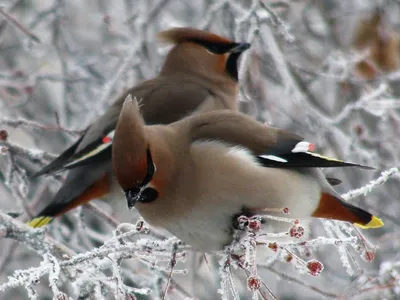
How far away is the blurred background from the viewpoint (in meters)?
3.38

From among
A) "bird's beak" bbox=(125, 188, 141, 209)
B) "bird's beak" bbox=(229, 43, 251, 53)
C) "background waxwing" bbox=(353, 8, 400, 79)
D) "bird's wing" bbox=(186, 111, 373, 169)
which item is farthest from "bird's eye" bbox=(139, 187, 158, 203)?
"background waxwing" bbox=(353, 8, 400, 79)

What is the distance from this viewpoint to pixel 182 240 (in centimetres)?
297

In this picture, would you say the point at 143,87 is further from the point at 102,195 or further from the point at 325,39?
the point at 325,39

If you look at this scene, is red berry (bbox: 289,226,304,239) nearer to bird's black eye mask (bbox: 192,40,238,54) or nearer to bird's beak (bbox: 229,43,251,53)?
bird's beak (bbox: 229,43,251,53)

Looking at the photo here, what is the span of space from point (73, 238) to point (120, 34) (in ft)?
5.90

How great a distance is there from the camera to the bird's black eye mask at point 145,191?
2.68 meters

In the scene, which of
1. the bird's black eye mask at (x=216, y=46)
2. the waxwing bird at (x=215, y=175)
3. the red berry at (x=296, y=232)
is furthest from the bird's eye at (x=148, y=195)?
the bird's black eye mask at (x=216, y=46)

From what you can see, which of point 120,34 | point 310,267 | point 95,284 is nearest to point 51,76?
Answer: point 120,34

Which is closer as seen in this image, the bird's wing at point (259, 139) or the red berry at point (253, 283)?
the red berry at point (253, 283)

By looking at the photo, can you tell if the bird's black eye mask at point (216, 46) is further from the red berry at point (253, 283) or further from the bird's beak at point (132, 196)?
the red berry at point (253, 283)

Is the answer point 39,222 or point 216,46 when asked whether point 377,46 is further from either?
point 39,222

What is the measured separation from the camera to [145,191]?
2885 millimetres

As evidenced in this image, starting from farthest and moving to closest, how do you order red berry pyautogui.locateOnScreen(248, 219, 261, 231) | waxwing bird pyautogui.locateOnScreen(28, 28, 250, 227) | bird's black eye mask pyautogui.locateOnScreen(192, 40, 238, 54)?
bird's black eye mask pyautogui.locateOnScreen(192, 40, 238, 54), waxwing bird pyautogui.locateOnScreen(28, 28, 250, 227), red berry pyautogui.locateOnScreen(248, 219, 261, 231)

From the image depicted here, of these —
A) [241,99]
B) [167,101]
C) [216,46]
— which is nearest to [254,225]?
[167,101]
